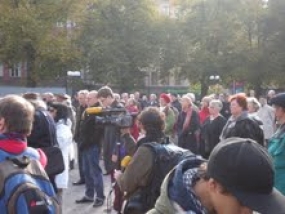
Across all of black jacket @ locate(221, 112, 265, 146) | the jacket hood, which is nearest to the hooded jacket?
the jacket hood

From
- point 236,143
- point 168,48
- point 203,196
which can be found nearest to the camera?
point 236,143

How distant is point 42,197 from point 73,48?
132ft

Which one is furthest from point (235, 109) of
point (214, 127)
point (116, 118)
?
point (214, 127)

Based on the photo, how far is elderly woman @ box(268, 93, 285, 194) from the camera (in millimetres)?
5312

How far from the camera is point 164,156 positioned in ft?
14.9

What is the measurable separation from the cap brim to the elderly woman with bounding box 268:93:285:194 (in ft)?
10.9

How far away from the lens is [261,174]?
76.7 inches

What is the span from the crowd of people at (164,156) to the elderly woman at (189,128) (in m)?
0.02

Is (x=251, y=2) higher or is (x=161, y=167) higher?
(x=251, y=2)

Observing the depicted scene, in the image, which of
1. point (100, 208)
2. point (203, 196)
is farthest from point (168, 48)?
point (203, 196)

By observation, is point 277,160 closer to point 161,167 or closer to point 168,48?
point 161,167

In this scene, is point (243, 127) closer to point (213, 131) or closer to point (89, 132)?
point (89, 132)

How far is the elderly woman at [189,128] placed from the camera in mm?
12000

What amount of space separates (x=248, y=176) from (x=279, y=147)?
362cm
